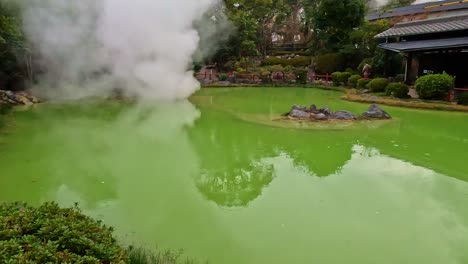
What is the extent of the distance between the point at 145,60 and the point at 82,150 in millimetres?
8822

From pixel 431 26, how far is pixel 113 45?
47.3 ft

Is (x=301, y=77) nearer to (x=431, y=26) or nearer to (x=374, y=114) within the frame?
(x=431, y=26)

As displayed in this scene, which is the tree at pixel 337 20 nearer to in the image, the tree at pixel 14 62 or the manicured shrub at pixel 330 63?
the manicured shrub at pixel 330 63

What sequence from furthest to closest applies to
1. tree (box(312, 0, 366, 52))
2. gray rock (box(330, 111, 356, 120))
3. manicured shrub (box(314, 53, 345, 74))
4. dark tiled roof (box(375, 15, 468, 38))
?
tree (box(312, 0, 366, 52)) → manicured shrub (box(314, 53, 345, 74)) → dark tiled roof (box(375, 15, 468, 38)) → gray rock (box(330, 111, 356, 120))

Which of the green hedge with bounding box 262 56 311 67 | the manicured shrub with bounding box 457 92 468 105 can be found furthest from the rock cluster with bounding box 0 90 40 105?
the green hedge with bounding box 262 56 311 67

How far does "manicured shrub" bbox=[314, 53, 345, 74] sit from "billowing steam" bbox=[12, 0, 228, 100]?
10162 millimetres

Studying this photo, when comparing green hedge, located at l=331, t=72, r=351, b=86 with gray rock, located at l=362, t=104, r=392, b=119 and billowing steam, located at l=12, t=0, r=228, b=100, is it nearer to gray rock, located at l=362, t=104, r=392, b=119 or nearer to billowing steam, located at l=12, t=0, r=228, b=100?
billowing steam, located at l=12, t=0, r=228, b=100

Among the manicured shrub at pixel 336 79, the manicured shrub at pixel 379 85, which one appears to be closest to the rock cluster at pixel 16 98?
the manicured shrub at pixel 379 85

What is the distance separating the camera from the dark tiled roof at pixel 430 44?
1694 cm

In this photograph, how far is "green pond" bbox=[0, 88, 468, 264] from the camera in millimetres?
4941

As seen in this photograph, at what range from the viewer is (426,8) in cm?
2892

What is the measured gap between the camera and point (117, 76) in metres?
18.8

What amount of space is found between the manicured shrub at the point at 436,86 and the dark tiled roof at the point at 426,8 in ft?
39.5

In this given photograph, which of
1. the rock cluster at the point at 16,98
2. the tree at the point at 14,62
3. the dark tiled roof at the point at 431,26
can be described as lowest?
the rock cluster at the point at 16,98
